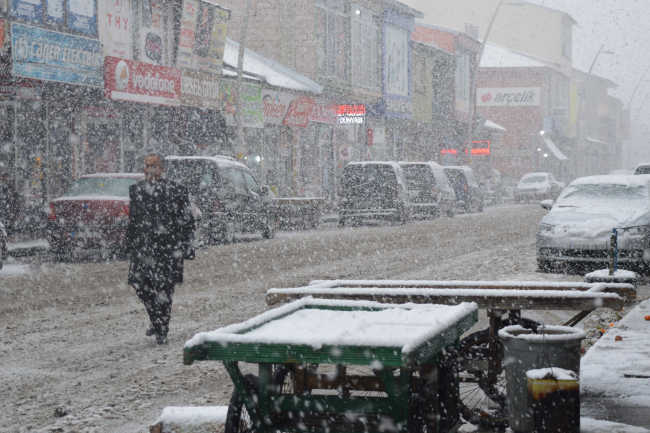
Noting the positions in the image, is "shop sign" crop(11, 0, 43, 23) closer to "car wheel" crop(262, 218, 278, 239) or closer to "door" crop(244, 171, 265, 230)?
"door" crop(244, 171, 265, 230)

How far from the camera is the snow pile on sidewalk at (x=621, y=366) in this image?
5453 mm

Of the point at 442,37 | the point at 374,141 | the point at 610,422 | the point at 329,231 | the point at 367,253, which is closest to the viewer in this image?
the point at 610,422

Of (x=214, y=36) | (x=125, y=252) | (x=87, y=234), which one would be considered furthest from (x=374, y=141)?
(x=125, y=252)

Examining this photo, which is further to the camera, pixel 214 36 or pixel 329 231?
pixel 214 36

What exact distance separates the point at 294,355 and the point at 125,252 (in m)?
4.73

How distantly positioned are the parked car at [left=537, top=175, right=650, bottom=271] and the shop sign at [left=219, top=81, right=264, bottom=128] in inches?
580

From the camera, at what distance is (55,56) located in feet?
62.2

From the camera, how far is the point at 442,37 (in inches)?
2026

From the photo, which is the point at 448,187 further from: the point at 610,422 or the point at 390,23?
Answer: the point at 610,422

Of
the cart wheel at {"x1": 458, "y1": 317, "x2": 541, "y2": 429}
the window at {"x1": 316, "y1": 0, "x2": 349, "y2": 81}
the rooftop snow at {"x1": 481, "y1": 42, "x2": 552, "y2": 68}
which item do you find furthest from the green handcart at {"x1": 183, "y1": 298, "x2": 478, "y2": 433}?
the rooftop snow at {"x1": 481, "y1": 42, "x2": 552, "y2": 68}

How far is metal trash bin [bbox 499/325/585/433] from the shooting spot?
442cm

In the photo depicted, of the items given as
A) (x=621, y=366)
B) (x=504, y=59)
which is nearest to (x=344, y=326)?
(x=621, y=366)

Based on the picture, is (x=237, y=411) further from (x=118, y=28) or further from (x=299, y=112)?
(x=299, y=112)

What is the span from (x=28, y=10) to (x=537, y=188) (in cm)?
3109
